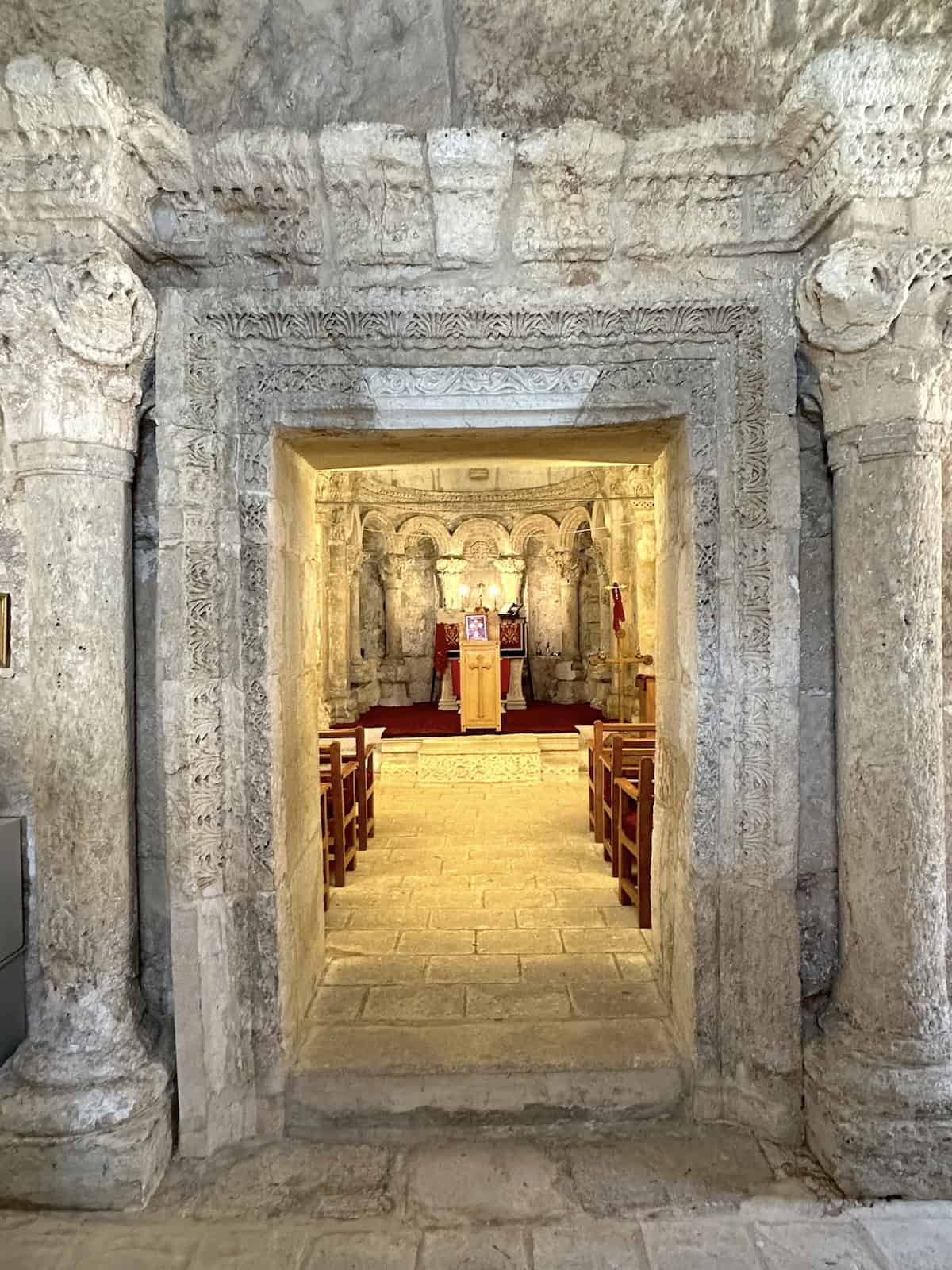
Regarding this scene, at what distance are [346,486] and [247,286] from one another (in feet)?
24.5

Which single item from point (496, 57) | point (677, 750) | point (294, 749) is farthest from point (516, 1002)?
point (496, 57)

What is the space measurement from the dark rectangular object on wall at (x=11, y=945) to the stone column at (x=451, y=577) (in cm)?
951

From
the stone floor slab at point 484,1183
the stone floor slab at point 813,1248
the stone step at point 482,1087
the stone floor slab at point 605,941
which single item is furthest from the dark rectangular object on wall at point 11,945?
the stone floor slab at point 813,1248

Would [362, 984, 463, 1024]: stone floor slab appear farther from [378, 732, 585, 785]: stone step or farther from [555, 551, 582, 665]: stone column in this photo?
[555, 551, 582, 665]: stone column

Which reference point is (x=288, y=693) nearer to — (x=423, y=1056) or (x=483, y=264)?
(x=423, y=1056)

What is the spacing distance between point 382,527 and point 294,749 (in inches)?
358

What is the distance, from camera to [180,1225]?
2.20 m

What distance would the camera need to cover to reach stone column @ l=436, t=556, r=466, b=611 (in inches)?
463

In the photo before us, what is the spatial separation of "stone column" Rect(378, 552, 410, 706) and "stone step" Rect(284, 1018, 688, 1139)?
364 inches

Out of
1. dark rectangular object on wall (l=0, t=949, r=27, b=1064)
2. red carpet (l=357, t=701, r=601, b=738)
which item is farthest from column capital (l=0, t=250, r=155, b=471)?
red carpet (l=357, t=701, r=601, b=738)

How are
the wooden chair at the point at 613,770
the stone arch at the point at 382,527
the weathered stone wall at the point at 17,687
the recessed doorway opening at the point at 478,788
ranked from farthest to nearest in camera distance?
the stone arch at the point at 382,527 → the wooden chair at the point at 613,770 → the recessed doorway opening at the point at 478,788 → the weathered stone wall at the point at 17,687

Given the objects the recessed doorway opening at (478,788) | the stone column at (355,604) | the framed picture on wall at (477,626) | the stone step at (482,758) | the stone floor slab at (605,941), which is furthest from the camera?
the stone column at (355,604)

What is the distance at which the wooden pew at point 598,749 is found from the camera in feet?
17.2

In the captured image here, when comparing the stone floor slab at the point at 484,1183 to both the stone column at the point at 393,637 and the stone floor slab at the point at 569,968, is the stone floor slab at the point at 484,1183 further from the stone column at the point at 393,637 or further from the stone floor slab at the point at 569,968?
the stone column at the point at 393,637
